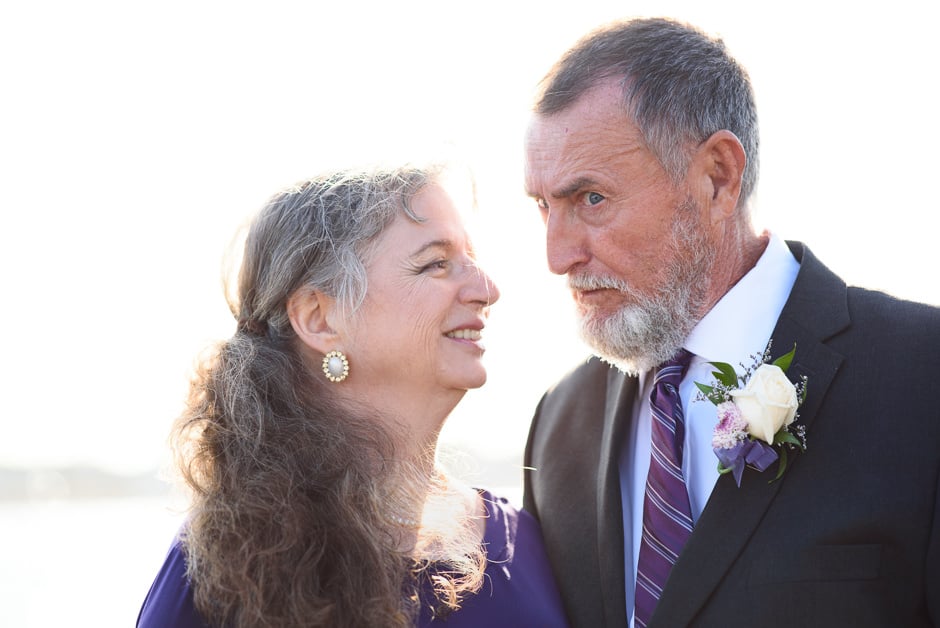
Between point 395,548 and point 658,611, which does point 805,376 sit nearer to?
point 658,611

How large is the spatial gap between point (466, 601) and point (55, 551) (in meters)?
7.20

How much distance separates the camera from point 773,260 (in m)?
3.33

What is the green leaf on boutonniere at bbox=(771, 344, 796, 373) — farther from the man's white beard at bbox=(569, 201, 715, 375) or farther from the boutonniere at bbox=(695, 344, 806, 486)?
the man's white beard at bbox=(569, 201, 715, 375)

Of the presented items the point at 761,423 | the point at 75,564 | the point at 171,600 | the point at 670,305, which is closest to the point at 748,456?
the point at 761,423

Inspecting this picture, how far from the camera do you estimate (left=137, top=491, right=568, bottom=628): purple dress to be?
2840 millimetres

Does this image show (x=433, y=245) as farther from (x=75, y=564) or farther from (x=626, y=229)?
(x=75, y=564)

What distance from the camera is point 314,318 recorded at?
3.46 meters

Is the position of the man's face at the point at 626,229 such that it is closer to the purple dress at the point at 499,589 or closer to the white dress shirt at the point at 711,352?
the white dress shirt at the point at 711,352

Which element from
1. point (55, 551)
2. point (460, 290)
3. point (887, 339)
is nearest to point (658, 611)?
point (887, 339)

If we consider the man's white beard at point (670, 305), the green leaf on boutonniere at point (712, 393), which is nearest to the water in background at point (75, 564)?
the man's white beard at point (670, 305)

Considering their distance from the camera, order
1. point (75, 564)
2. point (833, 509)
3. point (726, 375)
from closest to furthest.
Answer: point (833, 509) → point (726, 375) → point (75, 564)

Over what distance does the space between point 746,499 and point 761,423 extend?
0.87 feet

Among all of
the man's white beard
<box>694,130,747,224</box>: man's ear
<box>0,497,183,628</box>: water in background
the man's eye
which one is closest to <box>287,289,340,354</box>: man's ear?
the man's eye

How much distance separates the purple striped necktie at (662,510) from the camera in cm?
297
